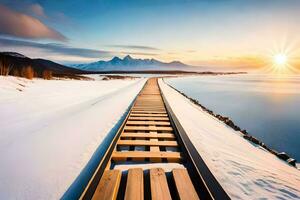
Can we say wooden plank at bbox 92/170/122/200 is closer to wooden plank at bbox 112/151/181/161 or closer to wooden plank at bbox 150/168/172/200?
wooden plank at bbox 150/168/172/200

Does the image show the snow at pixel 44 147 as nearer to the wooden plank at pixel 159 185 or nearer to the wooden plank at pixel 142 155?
the wooden plank at pixel 142 155

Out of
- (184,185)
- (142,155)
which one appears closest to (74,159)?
(142,155)

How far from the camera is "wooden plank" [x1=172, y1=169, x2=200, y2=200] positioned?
2674 mm

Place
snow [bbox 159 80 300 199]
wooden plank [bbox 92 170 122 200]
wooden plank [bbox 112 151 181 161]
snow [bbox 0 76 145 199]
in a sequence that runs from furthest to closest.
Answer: wooden plank [bbox 112 151 181 161] < snow [bbox 159 80 300 199] < snow [bbox 0 76 145 199] < wooden plank [bbox 92 170 122 200]

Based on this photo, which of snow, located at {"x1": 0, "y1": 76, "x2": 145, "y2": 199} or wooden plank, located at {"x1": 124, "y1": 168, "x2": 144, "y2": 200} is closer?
wooden plank, located at {"x1": 124, "y1": 168, "x2": 144, "y2": 200}

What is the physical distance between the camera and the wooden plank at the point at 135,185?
266 centimetres

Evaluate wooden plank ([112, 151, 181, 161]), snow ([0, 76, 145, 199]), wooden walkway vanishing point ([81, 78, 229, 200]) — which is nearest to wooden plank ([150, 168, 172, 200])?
wooden walkway vanishing point ([81, 78, 229, 200])

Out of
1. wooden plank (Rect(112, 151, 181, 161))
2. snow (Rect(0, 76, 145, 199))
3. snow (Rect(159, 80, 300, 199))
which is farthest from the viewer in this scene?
wooden plank (Rect(112, 151, 181, 161))

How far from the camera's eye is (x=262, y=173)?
3990 millimetres

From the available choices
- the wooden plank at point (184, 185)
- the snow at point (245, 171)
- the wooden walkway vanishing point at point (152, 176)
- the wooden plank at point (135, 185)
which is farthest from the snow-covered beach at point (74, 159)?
the wooden plank at point (135, 185)

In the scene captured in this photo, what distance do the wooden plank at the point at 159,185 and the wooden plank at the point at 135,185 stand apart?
5.8 inches

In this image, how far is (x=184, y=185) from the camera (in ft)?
9.57

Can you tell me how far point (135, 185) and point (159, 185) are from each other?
33 cm

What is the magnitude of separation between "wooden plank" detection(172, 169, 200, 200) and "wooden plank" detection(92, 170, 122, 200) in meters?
0.82
